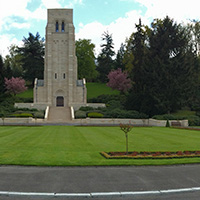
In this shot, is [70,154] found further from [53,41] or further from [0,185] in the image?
[53,41]

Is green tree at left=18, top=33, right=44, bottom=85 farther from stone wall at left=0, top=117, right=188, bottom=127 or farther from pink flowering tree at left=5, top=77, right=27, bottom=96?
stone wall at left=0, top=117, right=188, bottom=127

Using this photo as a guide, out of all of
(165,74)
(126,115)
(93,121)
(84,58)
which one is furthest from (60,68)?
(84,58)

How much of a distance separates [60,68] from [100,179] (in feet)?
167

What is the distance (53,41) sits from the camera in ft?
187

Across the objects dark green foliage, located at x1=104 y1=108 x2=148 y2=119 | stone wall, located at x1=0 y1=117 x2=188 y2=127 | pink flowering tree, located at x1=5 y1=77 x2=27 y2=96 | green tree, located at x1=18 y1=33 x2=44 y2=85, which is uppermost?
green tree, located at x1=18 y1=33 x2=44 y2=85

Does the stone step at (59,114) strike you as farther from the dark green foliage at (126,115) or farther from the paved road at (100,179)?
the paved road at (100,179)

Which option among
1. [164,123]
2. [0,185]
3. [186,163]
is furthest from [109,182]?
[164,123]

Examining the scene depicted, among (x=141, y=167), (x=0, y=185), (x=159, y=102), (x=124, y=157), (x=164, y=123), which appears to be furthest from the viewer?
(x=159, y=102)

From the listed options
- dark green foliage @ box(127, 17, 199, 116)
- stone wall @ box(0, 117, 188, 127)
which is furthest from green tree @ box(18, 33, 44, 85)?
dark green foliage @ box(127, 17, 199, 116)

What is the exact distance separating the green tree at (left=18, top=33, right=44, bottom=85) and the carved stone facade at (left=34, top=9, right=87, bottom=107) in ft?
61.9

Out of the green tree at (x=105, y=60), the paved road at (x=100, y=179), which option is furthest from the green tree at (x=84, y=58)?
the paved road at (x=100, y=179)

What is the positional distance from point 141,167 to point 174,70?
34.5 meters

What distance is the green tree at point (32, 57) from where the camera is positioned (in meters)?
75.0

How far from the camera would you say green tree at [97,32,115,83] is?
94.6 m
